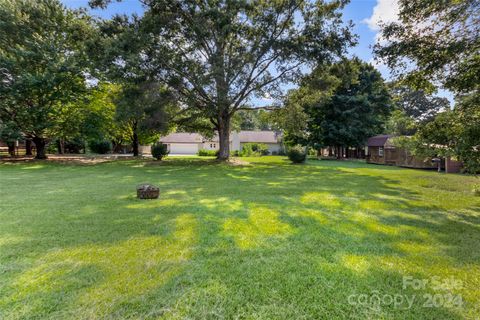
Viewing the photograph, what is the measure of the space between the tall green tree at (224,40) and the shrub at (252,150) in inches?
698

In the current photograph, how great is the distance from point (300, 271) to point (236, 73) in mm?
13825

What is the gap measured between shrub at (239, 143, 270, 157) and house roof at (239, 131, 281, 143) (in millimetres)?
3622

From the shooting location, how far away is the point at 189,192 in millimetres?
7805

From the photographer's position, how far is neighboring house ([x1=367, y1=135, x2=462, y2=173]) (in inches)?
641

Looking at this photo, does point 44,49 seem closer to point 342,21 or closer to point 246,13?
point 246,13

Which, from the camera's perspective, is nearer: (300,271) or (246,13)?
(300,271)

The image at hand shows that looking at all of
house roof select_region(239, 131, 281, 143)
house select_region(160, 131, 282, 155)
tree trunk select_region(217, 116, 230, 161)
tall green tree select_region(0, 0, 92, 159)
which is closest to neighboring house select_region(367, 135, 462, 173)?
tree trunk select_region(217, 116, 230, 161)

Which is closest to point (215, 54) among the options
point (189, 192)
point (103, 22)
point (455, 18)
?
point (103, 22)

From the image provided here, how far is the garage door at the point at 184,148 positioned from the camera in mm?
42375

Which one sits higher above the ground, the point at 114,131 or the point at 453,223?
the point at 114,131

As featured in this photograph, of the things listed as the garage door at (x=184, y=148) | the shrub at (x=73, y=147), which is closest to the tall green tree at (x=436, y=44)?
the shrub at (x=73, y=147)

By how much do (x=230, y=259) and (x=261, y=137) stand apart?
1616 inches

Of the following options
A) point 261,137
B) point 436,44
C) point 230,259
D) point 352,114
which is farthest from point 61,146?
point 436,44

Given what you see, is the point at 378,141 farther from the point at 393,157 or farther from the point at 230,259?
the point at 230,259
